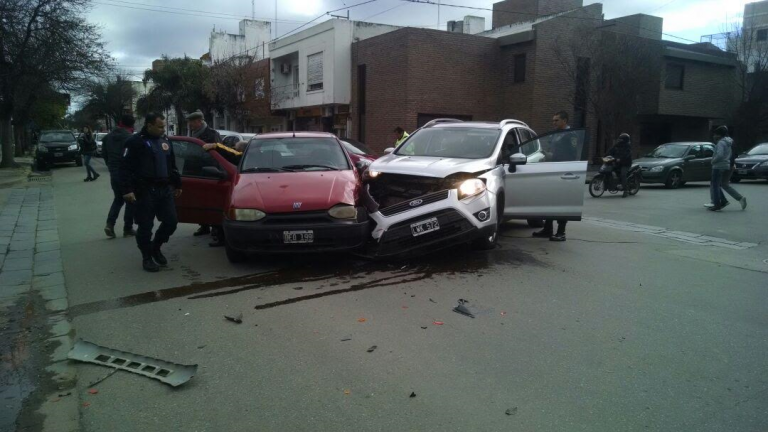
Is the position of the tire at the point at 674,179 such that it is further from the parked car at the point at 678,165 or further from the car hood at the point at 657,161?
the car hood at the point at 657,161

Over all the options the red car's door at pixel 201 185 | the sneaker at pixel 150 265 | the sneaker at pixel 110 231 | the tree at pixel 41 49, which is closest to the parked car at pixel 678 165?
the red car's door at pixel 201 185

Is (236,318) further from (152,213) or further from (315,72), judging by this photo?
(315,72)

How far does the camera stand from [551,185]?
8016 mm

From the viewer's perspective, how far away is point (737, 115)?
3003 cm

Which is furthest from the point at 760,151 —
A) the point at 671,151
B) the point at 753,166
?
the point at 671,151

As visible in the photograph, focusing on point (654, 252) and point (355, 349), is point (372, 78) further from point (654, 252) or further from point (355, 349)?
point (355, 349)

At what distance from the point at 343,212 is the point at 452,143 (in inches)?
103

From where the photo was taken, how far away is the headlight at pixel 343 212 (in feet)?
20.8

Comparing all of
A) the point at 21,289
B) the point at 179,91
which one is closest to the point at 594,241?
the point at 21,289

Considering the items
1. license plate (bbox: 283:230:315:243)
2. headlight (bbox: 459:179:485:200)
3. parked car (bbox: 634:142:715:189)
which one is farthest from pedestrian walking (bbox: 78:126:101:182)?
parked car (bbox: 634:142:715:189)

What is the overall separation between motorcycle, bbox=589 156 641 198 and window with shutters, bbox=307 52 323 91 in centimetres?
1917

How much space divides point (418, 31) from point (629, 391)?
23.3 m

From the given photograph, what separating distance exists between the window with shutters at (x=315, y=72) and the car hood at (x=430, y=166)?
2451 centimetres

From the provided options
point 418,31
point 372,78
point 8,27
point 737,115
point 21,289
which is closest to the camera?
point 21,289
